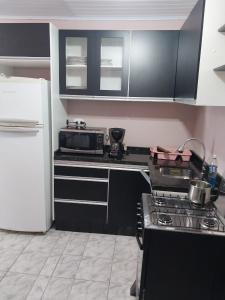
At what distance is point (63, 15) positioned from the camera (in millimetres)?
2750

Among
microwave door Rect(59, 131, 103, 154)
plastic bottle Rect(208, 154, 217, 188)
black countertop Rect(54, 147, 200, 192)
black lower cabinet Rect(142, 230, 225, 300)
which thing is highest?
microwave door Rect(59, 131, 103, 154)

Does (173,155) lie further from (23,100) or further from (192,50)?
(23,100)

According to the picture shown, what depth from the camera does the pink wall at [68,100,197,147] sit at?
9.61 ft

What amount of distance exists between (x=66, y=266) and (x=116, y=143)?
132 centimetres

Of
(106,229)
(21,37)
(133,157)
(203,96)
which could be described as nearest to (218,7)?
(203,96)

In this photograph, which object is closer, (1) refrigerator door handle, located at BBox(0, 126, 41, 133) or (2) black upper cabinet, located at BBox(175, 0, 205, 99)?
(2) black upper cabinet, located at BBox(175, 0, 205, 99)

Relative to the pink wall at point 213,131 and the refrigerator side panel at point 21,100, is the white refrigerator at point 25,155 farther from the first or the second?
the pink wall at point 213,131

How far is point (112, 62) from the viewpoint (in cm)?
263

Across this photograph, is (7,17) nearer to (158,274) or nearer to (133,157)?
(133,157)

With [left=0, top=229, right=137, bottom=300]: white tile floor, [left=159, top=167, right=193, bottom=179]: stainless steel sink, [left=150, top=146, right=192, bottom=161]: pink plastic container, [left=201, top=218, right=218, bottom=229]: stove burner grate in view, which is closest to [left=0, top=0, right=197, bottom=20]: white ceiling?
[left=150, top=146, right=192, bottom=161]: pink plastic container

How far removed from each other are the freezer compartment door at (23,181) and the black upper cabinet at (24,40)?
2.65ft

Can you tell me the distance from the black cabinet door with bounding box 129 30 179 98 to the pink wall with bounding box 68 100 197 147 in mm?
402

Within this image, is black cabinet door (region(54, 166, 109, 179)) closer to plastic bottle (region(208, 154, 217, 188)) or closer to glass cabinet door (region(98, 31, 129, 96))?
glass cabinet door (region(98, 31, 129, 96))

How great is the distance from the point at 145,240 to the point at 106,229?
1473mm
